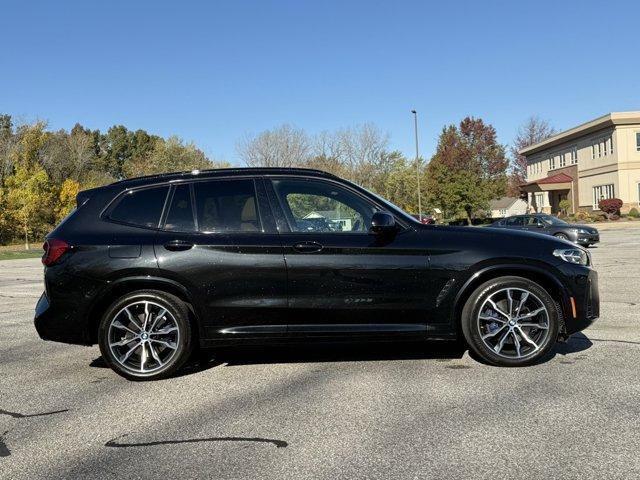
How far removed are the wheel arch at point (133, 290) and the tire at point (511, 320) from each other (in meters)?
2.39

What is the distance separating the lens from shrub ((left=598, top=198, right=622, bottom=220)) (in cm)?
4491

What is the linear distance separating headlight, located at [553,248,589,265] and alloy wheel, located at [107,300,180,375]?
3429 mm

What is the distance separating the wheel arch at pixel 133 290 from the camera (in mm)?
5008

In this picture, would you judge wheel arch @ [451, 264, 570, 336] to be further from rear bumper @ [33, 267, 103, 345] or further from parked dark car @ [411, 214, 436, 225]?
rear bumper @ [33, 267, 103, 345]

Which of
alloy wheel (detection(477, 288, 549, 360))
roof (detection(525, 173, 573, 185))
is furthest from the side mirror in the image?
roof (detection(525, 173, 573, 185))

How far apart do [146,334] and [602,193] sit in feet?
168

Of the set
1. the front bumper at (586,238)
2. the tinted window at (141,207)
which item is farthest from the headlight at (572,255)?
the front bumper at (586,238)

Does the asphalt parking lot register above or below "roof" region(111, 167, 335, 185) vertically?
below

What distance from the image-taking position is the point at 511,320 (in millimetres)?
5074

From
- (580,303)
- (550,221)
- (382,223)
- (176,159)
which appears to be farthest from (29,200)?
(580,303)

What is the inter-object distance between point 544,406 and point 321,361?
2155 mm

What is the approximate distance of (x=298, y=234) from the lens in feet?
16.7

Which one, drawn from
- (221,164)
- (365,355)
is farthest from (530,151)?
(365,355)

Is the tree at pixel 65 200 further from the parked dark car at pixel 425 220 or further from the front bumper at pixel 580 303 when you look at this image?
the front bumper at pixel 580 303
